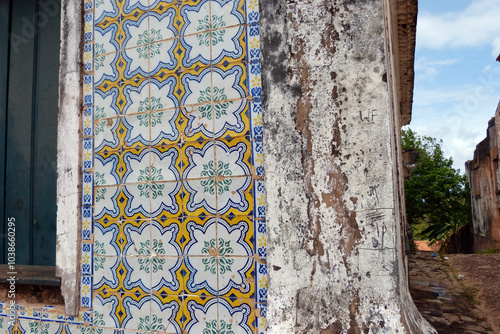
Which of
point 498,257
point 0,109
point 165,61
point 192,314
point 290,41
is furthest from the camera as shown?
point 498,257

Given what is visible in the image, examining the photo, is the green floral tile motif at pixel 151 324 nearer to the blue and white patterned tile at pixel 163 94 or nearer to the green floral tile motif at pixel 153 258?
the green floral tile motif at pixel 153 258

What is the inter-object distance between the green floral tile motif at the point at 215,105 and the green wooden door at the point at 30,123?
4.45 ft

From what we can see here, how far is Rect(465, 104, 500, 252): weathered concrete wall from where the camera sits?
9.69m

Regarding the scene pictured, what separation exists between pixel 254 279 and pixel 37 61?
230 cm

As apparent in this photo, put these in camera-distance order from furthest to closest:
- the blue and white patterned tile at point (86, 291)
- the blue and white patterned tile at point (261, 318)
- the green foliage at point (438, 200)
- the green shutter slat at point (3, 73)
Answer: the green foliage at point (438, 200), the green shutter slat at point (3, 73), the blue and white patterned tile at point (86, 291), the blue and white patterned tile at point (261, 318)

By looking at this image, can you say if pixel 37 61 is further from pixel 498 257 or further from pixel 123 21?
pixel 498 257

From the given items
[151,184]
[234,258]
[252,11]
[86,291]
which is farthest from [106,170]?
[252,11]

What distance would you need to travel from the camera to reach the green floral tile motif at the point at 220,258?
6.60 ft

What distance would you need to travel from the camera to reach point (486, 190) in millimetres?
10773

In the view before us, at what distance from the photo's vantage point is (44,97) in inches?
119

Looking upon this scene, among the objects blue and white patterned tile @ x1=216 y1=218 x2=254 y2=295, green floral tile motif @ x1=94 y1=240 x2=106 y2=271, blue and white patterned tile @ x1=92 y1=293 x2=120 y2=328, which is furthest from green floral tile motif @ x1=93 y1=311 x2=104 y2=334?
blue and white patterned tile @ x1=216 y1=218 x2=254 y2=295

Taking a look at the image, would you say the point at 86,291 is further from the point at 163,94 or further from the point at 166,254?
the point at 163,94

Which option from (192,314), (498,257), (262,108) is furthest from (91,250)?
(498,257)

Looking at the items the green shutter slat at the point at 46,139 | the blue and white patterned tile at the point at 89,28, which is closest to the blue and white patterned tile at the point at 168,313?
the green shutter slat at the point at 46,139
